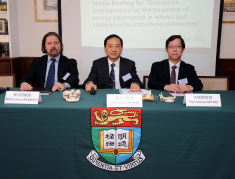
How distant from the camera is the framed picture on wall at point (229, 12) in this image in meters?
3.67

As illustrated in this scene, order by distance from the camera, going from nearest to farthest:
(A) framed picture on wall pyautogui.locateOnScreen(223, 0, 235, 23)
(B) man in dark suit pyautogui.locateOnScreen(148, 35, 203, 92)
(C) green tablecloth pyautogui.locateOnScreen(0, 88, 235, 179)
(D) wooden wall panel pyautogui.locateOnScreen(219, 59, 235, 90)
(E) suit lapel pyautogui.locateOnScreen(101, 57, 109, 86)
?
1. (C) green tablecloth pyautogui.locateOnScreen(0, 88, 235, 179)
2. (B) man in dark suit pyautogui.locateOnScreen(148, 35, 203, 92)
3. (E) suit lapel pyautogui.locateOnScreen(101, 57, 109, 86)
4. (A) framed picture on wall pyautogui.locateOnScreen(223, 0, 235, 23)
5. (D) wooden wall panel pyautogui.locateOnScreen(219, 59, 235, 90)

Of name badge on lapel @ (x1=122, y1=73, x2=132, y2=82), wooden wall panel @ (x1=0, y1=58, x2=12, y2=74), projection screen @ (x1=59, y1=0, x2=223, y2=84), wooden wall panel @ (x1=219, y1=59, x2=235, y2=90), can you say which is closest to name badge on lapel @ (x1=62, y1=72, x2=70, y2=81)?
name badge on lapel @ (x1=122, y1=73, x2=132, y2=82)

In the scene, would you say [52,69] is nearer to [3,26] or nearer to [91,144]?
[91,144]

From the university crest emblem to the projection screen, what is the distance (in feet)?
8.60

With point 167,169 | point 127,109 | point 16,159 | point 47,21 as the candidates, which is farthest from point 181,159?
point 47,21

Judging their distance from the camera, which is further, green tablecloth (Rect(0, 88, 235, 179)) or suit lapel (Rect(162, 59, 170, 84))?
suit lapel (Rect(162, 59, 170, 84))

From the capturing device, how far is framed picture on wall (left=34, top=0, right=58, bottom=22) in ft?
12.1

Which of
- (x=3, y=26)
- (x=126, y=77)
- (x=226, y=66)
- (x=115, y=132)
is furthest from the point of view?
(x=226, y=66)

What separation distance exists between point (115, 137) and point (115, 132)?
3cm

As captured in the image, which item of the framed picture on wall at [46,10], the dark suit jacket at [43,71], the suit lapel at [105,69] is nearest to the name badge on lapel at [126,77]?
the suit lapel at [105,69]

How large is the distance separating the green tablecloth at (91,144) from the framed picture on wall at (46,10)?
2989 mm

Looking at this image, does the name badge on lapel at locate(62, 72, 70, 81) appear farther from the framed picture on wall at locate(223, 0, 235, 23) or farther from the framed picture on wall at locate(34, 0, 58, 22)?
the framed picture on wall at locate(223, 0, 235, 23)

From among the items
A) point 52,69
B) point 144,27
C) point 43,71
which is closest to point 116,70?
point 52,69

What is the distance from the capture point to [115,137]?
125 cm
